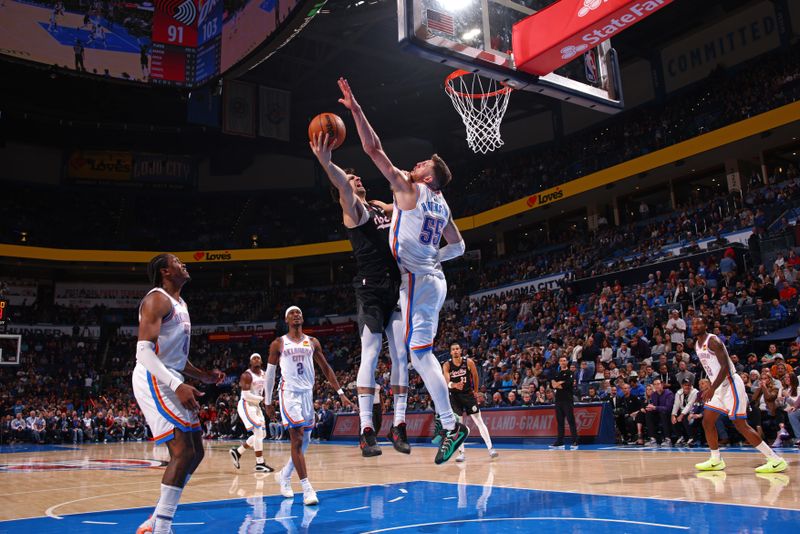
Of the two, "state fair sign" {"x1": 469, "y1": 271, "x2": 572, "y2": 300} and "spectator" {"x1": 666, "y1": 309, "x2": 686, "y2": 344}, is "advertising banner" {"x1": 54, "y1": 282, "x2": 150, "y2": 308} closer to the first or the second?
"state fair sign" {"x1": 469, "y1": 271, "x2": 572, "y2": 300}

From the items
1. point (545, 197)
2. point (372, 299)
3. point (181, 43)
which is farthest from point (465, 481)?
point (545, 197)

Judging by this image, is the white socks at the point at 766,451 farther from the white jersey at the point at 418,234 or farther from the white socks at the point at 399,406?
the white jersey at the point at 418,234

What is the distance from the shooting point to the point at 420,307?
5.27 meters

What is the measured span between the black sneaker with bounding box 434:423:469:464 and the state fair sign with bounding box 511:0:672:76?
5.24m

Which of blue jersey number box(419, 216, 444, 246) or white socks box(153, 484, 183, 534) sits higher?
blue jersey number box(419, 216, 444, 246)

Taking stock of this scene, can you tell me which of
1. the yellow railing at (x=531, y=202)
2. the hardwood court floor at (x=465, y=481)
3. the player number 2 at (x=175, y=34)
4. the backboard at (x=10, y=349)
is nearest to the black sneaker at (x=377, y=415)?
the hardwood court floor at (x=465, y=481)

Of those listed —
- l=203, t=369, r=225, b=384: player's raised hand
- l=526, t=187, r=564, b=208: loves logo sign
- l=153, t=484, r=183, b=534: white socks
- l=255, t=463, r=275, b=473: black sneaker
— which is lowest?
l=255, t=463, r=275, b=473: black sneaker

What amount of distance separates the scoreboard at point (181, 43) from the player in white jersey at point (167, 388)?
17737 millimetres

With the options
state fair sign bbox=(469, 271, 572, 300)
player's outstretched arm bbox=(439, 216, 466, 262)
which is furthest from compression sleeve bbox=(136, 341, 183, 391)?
state fair sign bbox=(469, 271, 572, 300)

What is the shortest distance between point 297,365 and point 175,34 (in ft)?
55.4

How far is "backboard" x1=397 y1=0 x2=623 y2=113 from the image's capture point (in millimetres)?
7730

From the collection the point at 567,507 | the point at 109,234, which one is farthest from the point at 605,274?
the point at 109,234

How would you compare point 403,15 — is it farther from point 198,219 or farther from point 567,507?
point 198,219

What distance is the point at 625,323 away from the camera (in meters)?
17.2
